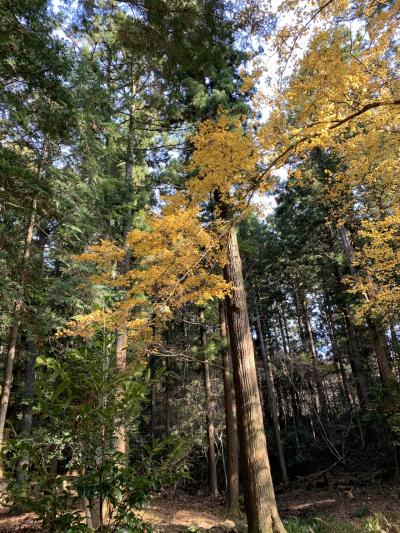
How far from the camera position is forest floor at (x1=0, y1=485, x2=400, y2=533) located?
21.7 feet

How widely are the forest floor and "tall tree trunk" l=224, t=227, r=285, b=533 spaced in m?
1.71

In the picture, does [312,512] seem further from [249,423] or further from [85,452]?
[85,452]

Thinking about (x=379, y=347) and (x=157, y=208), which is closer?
(x=379, y=347)

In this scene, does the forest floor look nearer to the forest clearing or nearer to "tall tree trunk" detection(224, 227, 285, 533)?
the forest clearing

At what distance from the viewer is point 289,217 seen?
56.6ft

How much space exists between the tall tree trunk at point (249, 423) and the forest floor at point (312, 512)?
5.62ft

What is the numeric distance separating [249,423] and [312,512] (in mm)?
7003

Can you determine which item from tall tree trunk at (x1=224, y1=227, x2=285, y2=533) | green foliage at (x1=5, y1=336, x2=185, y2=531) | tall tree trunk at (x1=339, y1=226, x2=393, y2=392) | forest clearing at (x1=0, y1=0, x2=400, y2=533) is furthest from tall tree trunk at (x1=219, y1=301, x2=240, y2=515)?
green foliage at (x1=5, y1=336, x2=185, y2=531)

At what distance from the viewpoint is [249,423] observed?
5152 millimetres

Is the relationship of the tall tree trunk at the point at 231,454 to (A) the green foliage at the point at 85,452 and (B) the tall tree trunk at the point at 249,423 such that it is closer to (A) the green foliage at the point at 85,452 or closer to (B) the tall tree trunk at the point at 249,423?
(B) the tall tree trunk at the point at 249,423

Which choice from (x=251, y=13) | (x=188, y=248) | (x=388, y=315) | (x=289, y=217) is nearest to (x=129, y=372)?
(x=188, y=248)

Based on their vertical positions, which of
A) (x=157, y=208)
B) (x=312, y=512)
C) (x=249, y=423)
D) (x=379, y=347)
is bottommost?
(x=312, y=512)

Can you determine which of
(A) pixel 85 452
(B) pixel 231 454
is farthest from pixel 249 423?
(B) pixel 231 454

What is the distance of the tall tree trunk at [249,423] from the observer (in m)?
4.64
